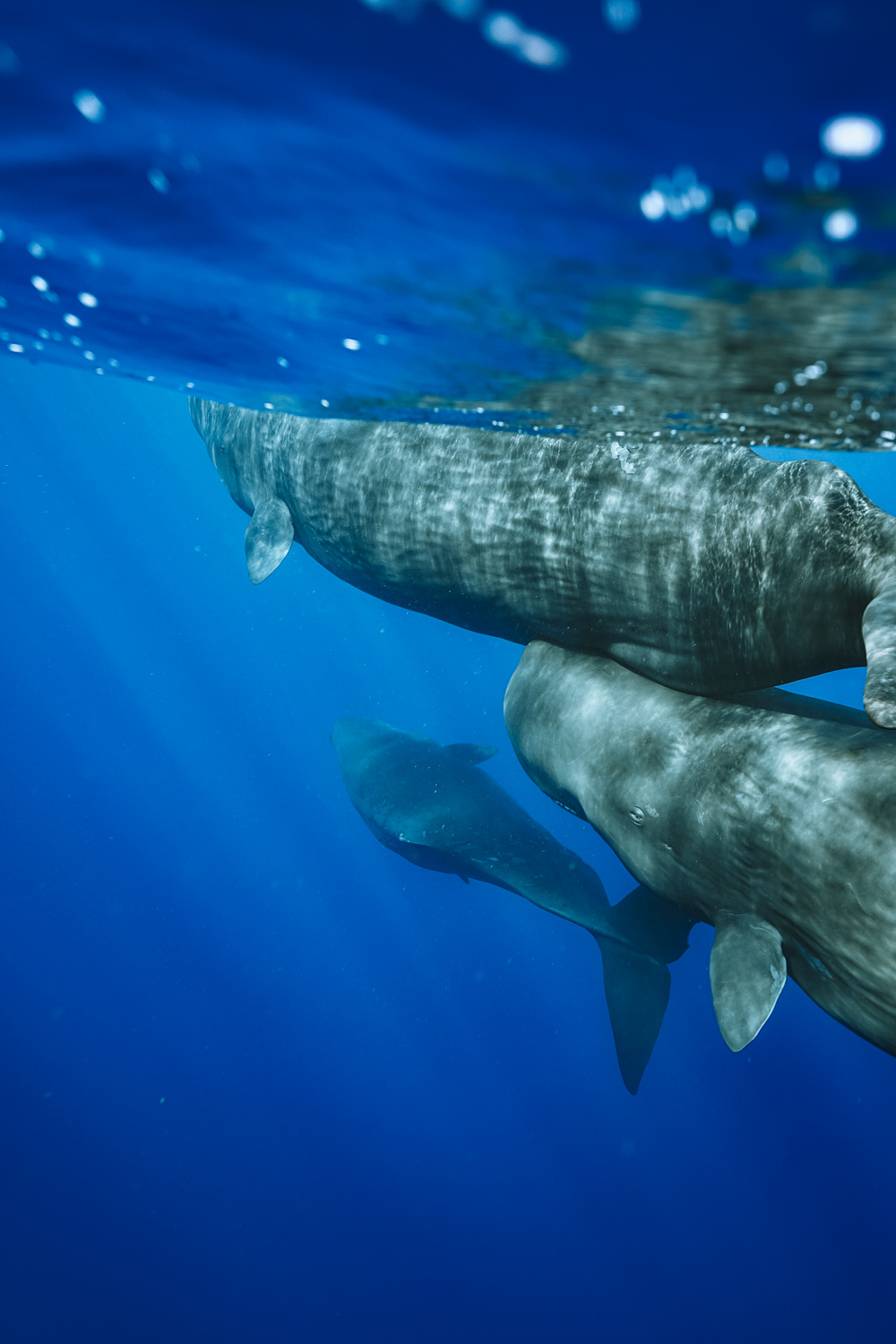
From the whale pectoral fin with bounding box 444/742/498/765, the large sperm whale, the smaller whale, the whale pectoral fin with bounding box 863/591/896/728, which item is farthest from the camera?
the whale pectoral fin with bounding box 444/742/498/765

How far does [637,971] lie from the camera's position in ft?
24.9

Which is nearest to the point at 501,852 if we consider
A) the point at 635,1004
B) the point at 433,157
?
the point at 635,1004

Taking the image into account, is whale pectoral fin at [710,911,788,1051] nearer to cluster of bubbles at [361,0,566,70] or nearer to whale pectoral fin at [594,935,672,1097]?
whale pectoral fin at [594,935,672,1097]

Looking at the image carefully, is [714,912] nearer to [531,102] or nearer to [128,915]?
[531,102]

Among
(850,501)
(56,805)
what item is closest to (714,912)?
(850,501)

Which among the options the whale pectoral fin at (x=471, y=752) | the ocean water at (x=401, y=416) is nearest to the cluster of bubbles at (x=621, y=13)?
the ocean water at (x=401, y=416)

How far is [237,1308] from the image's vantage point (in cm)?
2202

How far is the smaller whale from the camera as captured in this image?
7176 millimetres

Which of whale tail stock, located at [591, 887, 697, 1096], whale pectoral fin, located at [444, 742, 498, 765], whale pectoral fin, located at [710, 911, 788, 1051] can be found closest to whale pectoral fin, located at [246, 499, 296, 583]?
whale tail stock, located at [591, 887, 697, 1096]

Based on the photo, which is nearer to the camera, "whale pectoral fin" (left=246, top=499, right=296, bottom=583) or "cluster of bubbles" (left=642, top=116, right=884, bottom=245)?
"cluster of bubbles" (left=642, top=116, right=884, bottom=245)

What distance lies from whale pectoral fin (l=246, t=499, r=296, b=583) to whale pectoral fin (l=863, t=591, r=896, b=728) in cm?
580

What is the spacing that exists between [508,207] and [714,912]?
4686mm

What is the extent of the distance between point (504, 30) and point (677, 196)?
119 centimetres

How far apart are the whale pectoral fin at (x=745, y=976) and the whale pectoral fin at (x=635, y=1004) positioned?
12.3 ft
